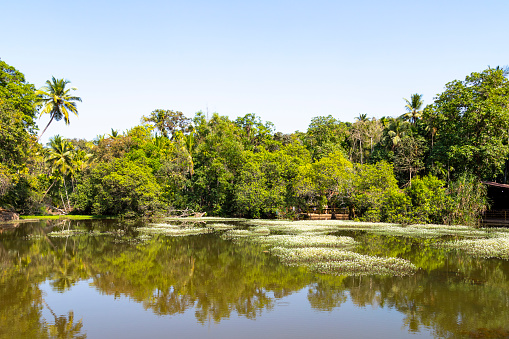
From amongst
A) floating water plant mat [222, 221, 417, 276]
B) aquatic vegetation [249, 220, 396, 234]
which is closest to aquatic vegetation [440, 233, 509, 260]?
floating water plant mat [222, 221, 417, 276]

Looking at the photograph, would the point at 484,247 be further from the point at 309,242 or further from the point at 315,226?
the point at 315,226

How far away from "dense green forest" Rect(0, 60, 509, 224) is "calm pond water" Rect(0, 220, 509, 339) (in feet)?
72.4

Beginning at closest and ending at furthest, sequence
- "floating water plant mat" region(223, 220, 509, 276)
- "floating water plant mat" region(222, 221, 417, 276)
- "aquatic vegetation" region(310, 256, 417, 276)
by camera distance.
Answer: "aquatic vegetation" region(310, 256, 417, 276) < "floating water plant mat" region(222, 221, 417, 276) < "floating water plant mat" region(223, 220, 509, 276)

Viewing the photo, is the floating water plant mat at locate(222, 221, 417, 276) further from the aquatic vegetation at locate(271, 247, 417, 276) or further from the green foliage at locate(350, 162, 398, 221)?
the green foliage at locate(350, 162, 398, 221)

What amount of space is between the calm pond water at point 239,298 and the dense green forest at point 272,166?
2207cm

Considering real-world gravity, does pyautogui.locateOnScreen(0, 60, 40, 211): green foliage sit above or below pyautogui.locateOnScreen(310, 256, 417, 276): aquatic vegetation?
above

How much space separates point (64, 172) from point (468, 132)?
59.0m

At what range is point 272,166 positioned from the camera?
48.5 m

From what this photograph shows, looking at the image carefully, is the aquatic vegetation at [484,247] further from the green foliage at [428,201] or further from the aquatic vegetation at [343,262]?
the green foliage at [428,201]

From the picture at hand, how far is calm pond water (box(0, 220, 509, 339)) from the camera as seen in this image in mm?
9227

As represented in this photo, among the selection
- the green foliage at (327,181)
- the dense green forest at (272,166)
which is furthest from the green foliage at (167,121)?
the green foliage at (327,181)

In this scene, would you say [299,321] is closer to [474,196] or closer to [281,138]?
[474,196]

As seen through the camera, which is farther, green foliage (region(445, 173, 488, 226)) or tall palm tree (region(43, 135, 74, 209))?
tall palm tree (region(43, 135, 74, 209))

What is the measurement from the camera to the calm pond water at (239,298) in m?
9.23
